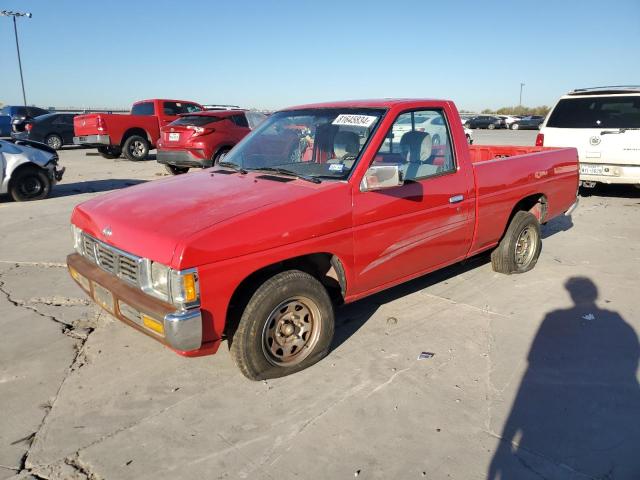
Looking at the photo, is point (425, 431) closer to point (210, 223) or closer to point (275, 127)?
point (210, 223)

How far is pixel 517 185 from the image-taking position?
502 centimetres

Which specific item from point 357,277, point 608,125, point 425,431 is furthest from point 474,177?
point 608,125

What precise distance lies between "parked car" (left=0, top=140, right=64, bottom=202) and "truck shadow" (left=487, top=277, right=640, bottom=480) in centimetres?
937

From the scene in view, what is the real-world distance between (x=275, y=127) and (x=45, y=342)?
2.59 meters

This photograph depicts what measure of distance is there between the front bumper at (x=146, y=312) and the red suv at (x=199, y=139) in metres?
8.55

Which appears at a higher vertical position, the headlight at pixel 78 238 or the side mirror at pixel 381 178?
the side mirror at pixel 381 178

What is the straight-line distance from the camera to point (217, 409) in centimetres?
302

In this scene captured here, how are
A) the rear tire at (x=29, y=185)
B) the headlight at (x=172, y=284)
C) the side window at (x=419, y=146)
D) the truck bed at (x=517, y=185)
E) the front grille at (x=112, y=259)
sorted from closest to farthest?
the headlight at (x=172, y=284) < the front grille at (x=112, y=259) < the side window at (x=419, y=146) < the truck bed at (x=517, y=185) < the rear tire at (x=29, y=185)

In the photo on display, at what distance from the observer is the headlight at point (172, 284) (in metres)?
2.72

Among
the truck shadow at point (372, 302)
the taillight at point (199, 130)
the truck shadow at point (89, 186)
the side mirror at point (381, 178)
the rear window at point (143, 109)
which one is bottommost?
the truck shadow at point (372, 302)

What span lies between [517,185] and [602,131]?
15.9ft

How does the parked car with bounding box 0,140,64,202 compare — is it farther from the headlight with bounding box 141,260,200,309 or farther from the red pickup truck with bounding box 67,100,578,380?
the headlight with bounding box 141,260,200,309

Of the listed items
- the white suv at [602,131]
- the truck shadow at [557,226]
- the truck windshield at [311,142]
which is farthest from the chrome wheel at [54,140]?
the truck shadow at [557,226]

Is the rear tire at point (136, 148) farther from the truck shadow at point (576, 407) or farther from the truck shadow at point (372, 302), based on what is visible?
the truck shadow at point (576, 407)
